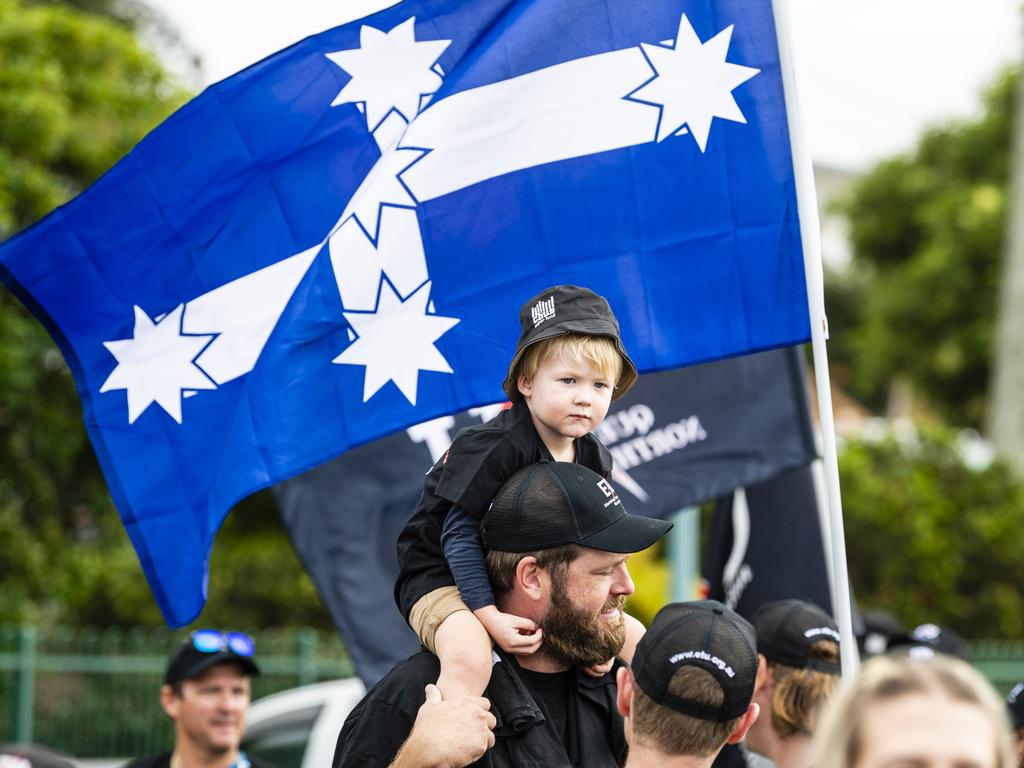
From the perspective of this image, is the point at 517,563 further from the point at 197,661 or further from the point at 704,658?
the point at 197,661

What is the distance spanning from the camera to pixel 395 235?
4.96m

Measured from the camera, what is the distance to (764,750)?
4.42 m

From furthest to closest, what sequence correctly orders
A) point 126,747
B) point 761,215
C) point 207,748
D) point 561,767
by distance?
point 126,747 → point 207,748 → point 761,215 → point 561,767

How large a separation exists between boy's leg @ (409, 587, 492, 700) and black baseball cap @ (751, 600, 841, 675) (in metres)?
1.36

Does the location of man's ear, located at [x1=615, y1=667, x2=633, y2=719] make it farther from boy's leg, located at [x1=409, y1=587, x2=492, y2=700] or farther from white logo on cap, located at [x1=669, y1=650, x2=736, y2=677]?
boy's leg, located at [x1=409, y1=587, x2=492, y2=700]

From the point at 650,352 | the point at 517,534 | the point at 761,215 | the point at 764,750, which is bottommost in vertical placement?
the point at 764,750

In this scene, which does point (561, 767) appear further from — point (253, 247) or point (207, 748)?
point (207, 748)

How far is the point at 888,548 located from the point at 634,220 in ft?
41.1

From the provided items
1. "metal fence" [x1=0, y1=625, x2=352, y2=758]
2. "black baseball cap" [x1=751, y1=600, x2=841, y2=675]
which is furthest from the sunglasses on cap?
"metal fence" [x1=0, y1=625, x2=352, y2=758]

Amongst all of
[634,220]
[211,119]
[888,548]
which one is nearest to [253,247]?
[211,119]

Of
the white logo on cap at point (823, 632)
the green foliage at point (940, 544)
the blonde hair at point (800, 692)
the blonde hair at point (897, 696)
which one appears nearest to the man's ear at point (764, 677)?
the blonde hair at point (800, 692)

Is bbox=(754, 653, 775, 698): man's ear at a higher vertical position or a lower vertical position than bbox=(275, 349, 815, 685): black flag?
lower

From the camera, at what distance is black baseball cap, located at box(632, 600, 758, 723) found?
122 inches

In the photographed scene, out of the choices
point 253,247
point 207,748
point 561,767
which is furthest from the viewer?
point 207,748
